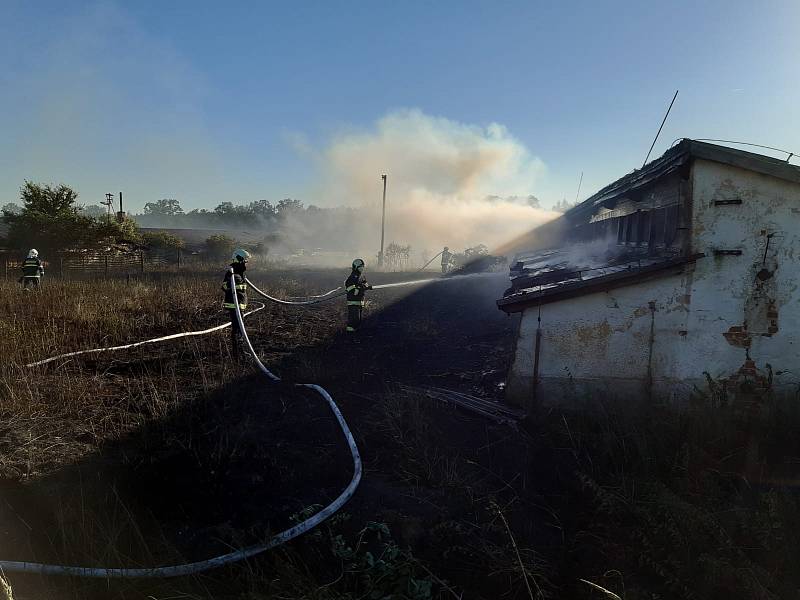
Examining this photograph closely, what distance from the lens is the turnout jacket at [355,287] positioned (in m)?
9.77

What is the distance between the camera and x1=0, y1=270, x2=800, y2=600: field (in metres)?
2.91

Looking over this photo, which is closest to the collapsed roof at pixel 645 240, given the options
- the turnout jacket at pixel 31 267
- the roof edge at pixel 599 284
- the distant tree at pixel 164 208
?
the roof edge at pixel 599 284

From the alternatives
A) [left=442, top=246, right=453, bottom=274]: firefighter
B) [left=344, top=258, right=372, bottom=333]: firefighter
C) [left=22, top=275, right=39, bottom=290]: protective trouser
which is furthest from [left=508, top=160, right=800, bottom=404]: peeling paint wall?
[left=442, top=246, right=453, bottom=274]: firefighter

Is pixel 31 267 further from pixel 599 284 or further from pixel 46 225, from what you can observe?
pixel 599 284

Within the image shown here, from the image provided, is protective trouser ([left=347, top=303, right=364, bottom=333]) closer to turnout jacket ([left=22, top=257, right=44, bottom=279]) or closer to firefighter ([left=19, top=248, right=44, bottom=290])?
firefighter ([left=19, top=248, right=44, bottom=290])

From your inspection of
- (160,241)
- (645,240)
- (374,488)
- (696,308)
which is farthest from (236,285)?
(160,241)

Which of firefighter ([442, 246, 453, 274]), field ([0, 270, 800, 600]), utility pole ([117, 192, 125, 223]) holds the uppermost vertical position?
utility pole ([117, 192, 125, 223])

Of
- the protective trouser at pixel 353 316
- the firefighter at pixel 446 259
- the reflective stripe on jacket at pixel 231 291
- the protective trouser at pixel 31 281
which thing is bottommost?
the protective trouser at pixel 353 316

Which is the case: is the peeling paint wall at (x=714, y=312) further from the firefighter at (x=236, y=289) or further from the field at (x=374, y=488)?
the firefighter at (x=236, y=289)

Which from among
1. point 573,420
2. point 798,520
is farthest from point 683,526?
point 573,420

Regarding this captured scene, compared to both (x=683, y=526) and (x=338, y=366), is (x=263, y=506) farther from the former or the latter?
(x=338, y=366)

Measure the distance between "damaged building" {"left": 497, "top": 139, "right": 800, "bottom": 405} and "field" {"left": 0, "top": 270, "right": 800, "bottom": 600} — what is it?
0.48 meters

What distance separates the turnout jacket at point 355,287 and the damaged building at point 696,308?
440cm

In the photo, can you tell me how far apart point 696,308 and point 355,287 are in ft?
20.1
